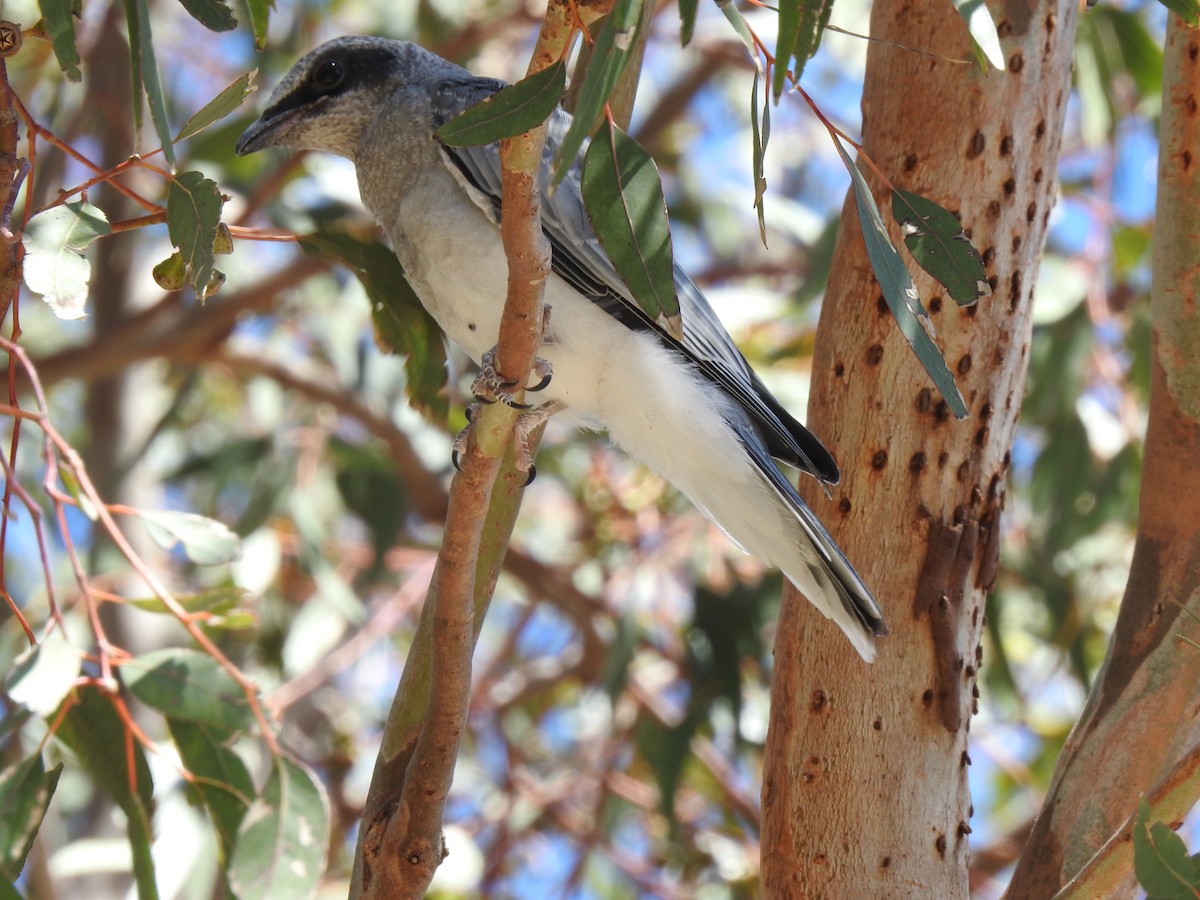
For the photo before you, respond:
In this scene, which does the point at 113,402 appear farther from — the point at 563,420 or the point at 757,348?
the point at 563,420

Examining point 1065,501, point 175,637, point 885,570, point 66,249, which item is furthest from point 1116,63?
point 175,637

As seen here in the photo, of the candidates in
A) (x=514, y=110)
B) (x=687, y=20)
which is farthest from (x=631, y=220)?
(x=687, y=20)

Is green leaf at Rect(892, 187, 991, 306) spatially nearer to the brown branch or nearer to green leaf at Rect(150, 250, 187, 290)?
the brown branch

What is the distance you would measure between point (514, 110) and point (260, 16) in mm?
721

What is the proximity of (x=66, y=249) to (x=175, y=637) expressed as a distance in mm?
2739

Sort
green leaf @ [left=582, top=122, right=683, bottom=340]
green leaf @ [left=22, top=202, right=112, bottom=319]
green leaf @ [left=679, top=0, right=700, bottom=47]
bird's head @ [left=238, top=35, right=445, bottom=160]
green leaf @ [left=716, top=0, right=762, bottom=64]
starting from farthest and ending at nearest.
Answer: bird's head @ [left=238, top=35, right=445, bottom=160] < green leaf @ [left=22, top=202, right=112, bottom=319] < green leaf @ [left=582, top=122, right=683, bottom=340] < green leaf @ [left=716, top=0, right=762, bottom=64] < green leaf @ [left=679, top=0, right=700, bottom=47]

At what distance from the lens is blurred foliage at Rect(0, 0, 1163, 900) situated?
359 centimetres

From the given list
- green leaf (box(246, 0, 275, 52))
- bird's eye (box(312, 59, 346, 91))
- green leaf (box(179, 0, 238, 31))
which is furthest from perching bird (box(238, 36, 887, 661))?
green leaf (box(179, 0, 238, 31))

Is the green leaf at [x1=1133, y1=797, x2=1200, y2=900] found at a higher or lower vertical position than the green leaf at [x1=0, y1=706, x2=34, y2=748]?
lower

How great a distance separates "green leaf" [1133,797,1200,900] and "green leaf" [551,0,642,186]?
81 cm

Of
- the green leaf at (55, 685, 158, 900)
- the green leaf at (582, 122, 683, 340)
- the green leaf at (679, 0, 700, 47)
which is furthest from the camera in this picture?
the green leaf at (55, 685, 158, 900)

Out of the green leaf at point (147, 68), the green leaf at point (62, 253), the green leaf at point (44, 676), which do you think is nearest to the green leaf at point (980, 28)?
the green leaf at point (147, 68)

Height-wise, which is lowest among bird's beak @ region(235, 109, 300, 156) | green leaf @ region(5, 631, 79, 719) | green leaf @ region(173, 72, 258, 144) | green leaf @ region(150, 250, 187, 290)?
green leaf @ region(5, 631, 79, 719)

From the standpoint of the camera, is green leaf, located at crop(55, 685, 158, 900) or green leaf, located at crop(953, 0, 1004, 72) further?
green leaf, located at crop(55, 685, 158, 900)
